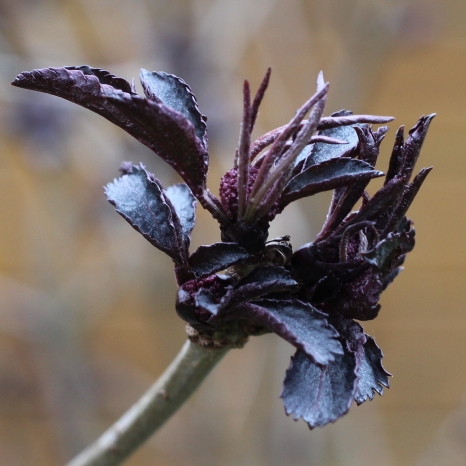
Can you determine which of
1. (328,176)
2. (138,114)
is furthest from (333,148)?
(138,114)

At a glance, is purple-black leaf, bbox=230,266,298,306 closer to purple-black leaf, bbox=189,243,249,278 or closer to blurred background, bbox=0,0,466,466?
purple-black leaf, bbox=189,243,249,278

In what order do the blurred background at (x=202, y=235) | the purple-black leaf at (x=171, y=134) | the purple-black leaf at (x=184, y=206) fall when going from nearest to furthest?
the purple-black leaf at (x=171, y=134) < the purple-black leaf at (x=184, y=206) < the blurred background at (x=202, y=235)

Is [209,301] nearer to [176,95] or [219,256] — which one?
[219,256]

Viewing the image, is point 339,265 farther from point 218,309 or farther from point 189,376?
point 189,376

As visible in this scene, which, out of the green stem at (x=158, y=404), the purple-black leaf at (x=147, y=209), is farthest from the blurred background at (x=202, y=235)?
the purple-black leaf at (x=147, y=209)

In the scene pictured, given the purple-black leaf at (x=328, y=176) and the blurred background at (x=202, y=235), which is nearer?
the purple-black leaf at (x=328, y=176)

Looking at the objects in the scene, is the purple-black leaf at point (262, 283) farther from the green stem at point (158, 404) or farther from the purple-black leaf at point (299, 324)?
the green stem at point (158, 404)

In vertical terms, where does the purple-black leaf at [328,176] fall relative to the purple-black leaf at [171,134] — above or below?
above

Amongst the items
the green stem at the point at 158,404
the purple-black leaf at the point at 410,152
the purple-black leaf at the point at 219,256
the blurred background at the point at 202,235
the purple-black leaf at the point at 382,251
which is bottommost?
the green stem at the point at 158,404

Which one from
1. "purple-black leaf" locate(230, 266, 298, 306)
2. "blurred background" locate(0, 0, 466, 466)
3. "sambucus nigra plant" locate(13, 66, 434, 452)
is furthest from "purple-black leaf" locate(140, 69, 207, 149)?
"blurred background" locate(0, 0, 466, 466)

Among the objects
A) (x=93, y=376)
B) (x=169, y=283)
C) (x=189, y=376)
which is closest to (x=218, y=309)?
(x=189, y=376)
